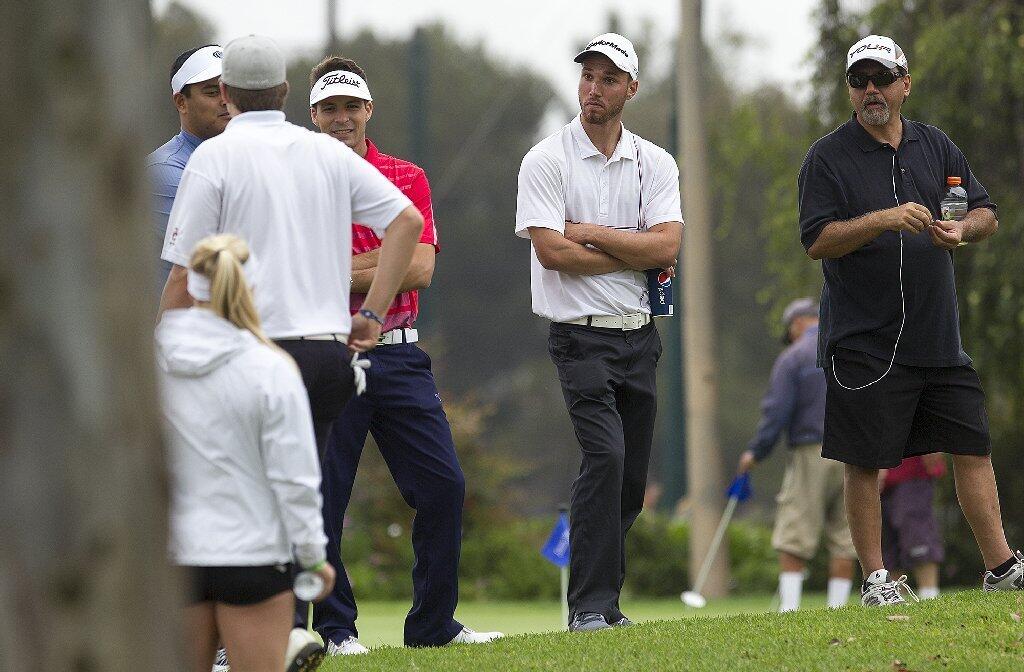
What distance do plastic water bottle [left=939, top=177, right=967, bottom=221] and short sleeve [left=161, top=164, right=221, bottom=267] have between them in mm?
3223

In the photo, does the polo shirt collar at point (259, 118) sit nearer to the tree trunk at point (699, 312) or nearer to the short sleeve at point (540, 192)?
the short sleeve at point (540, 192)

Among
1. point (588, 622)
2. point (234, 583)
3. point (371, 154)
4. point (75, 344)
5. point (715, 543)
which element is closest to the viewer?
point (75, 344)

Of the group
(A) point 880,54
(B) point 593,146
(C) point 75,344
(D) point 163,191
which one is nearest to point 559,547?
(B) point 593,146

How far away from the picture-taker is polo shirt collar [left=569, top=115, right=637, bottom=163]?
7.21 m

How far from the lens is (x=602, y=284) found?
279 inches

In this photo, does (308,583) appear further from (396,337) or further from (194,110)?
(194,110)

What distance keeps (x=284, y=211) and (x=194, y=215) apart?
296mm

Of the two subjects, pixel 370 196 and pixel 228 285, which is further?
pixel 370 196

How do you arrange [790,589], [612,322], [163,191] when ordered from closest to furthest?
[163,191] → [612,322] → [790,589]

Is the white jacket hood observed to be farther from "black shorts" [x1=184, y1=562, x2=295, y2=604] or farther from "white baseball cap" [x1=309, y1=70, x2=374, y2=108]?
"white baseball cap" [x1=309, y1=70, x2=374, y2=108]

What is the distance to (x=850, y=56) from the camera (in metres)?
7.08

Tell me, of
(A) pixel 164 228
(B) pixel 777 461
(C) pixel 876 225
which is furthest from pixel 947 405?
(B) pixel 777 461

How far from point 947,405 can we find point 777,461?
77.4 feet

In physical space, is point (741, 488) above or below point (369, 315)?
below
